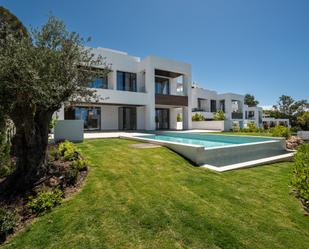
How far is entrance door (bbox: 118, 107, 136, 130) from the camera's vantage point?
910 inches

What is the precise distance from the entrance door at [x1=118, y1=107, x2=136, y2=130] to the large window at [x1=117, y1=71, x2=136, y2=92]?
2.69m

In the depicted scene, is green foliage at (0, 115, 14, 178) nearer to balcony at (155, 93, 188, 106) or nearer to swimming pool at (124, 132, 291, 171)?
swimming pool at (124, 132, 291, 171)

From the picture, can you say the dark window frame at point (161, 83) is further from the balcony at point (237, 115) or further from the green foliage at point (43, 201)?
the green foliage at point (43, 201)

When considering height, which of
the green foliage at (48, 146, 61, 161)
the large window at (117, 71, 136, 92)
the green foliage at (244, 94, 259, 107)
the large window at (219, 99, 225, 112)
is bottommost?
the green foliage at (48, 146, 61, 161)

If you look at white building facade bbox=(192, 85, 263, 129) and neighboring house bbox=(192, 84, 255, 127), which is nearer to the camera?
white building facade bbox=(192, 85, 263, 129)

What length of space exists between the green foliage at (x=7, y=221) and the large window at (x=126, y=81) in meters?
18.4

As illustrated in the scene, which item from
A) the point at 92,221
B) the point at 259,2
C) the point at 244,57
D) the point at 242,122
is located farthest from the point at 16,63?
the point at 242,122

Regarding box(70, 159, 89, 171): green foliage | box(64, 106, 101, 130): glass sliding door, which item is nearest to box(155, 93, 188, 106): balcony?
box(64, 106, 101, 130): glass sliding door

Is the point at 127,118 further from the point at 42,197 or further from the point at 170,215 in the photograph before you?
the point at 170,215

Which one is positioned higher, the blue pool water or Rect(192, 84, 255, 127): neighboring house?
Rect(192, 84, 255, 127): neighboring house

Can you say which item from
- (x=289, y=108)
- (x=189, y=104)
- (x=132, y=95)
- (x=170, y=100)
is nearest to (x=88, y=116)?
(x=132, y=95)

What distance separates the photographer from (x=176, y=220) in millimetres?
3816

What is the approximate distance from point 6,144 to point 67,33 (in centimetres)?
422

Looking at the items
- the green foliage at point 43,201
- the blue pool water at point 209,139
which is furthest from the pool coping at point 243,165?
the green foliage at point 43,201
